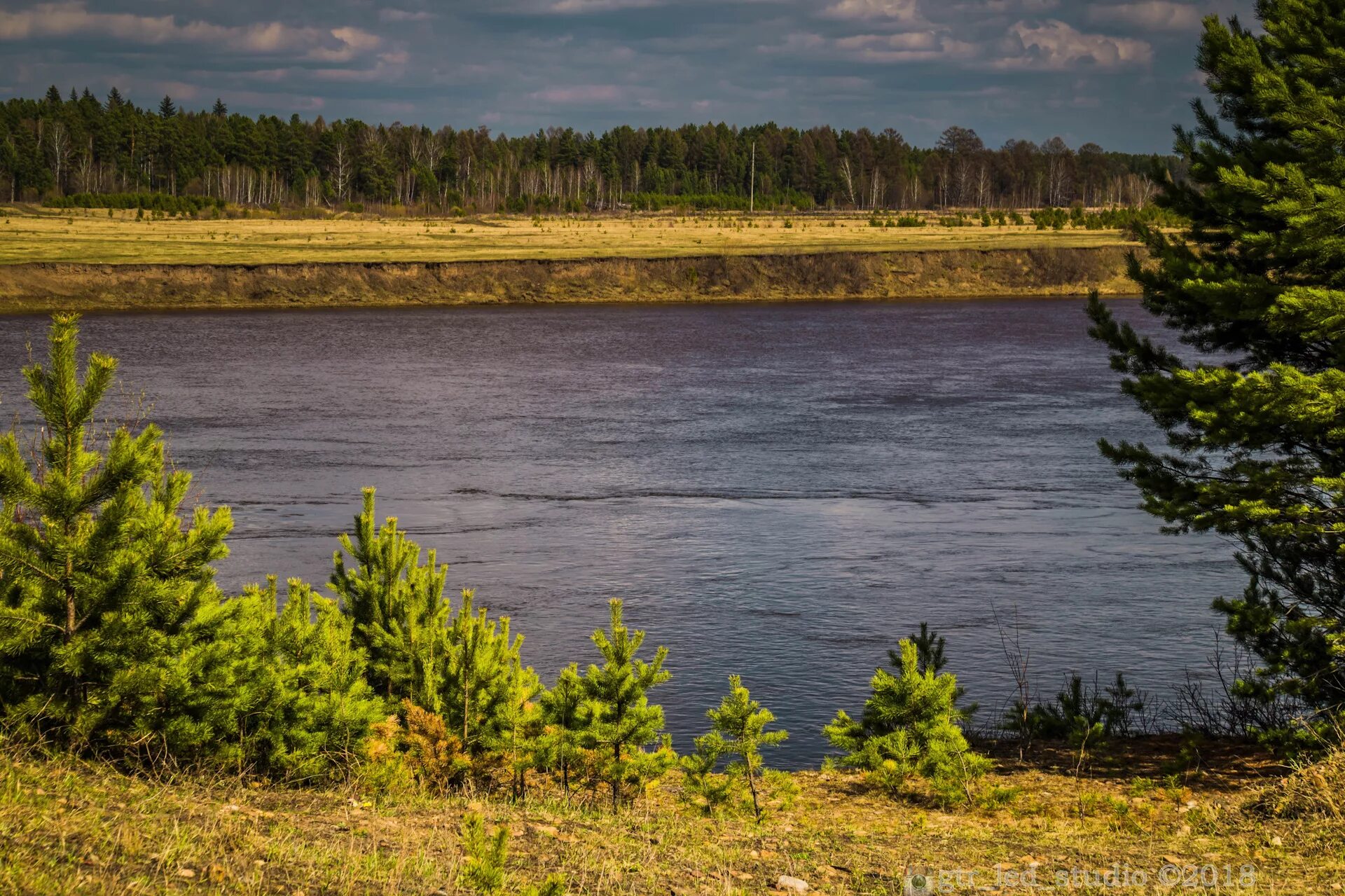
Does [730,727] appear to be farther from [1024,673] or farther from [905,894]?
[1024,673]

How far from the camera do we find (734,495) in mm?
22500

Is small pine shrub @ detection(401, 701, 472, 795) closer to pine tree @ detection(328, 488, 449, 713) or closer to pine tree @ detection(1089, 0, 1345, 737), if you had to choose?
pine tree @ detection(328, 488, 449, 713)

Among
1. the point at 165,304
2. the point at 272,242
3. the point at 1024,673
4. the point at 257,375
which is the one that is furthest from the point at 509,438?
the point at 272,242

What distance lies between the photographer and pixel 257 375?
124 ft

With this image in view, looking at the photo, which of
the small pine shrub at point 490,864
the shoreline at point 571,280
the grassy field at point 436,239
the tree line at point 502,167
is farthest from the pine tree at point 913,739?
the tree line at point 502,167

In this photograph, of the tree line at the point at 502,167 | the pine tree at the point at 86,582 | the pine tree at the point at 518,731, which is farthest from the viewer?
the tree line at the point at 502,167

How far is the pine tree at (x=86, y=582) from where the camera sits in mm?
7539

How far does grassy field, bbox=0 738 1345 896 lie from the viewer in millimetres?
6285

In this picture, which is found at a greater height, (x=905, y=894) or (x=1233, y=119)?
(x=1233, y=119)

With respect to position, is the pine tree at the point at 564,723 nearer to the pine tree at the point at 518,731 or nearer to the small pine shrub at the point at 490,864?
the pine tree at the point at 518,731

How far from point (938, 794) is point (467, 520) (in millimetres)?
11240

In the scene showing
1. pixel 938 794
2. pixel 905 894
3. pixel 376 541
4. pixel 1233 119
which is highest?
pixel 1233 119

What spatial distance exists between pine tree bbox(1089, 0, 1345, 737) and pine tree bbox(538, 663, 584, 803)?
4.81 meters

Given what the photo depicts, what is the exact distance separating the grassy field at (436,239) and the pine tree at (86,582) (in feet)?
191
